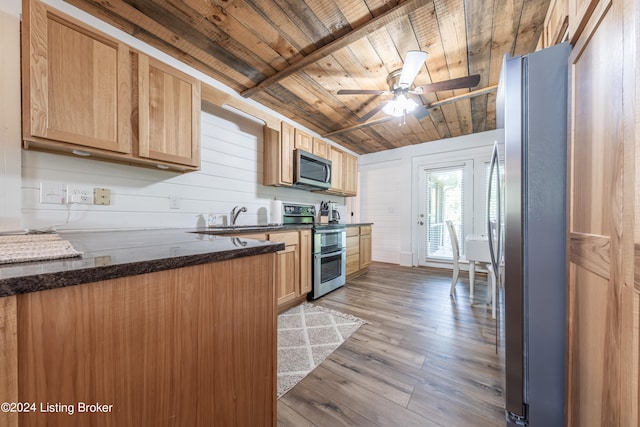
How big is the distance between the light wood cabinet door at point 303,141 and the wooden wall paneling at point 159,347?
2.42 meters

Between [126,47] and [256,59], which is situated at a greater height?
[256,59]

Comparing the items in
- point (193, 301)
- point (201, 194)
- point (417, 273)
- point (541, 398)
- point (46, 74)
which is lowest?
point (417, 273)

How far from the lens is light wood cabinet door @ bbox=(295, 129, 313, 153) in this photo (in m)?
3.06

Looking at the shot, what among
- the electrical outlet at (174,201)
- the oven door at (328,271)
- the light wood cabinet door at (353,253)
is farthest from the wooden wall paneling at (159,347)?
the light wood cabinet door at (353,253)

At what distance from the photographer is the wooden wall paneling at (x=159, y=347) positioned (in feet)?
1.64

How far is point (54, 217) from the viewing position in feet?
4.83

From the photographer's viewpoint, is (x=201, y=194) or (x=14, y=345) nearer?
(x=14, y=345)

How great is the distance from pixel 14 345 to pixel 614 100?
4.95 ft

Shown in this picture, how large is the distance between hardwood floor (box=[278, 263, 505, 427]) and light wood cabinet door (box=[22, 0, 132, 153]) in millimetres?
1950

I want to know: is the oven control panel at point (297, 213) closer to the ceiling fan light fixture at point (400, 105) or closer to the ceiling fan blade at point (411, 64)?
the ceiling fan light fixture at point (400, 105)

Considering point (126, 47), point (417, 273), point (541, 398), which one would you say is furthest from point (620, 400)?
point (417, 273)

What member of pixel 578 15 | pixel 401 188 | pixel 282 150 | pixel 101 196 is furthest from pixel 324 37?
pixel 401 188

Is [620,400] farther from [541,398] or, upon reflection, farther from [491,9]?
[491,9]

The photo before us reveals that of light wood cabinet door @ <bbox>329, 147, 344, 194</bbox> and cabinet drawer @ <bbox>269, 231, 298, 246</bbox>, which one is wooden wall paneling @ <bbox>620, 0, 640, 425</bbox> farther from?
light wood cabinet door @ <bbox>329, 147, 344, 194</bbox>
